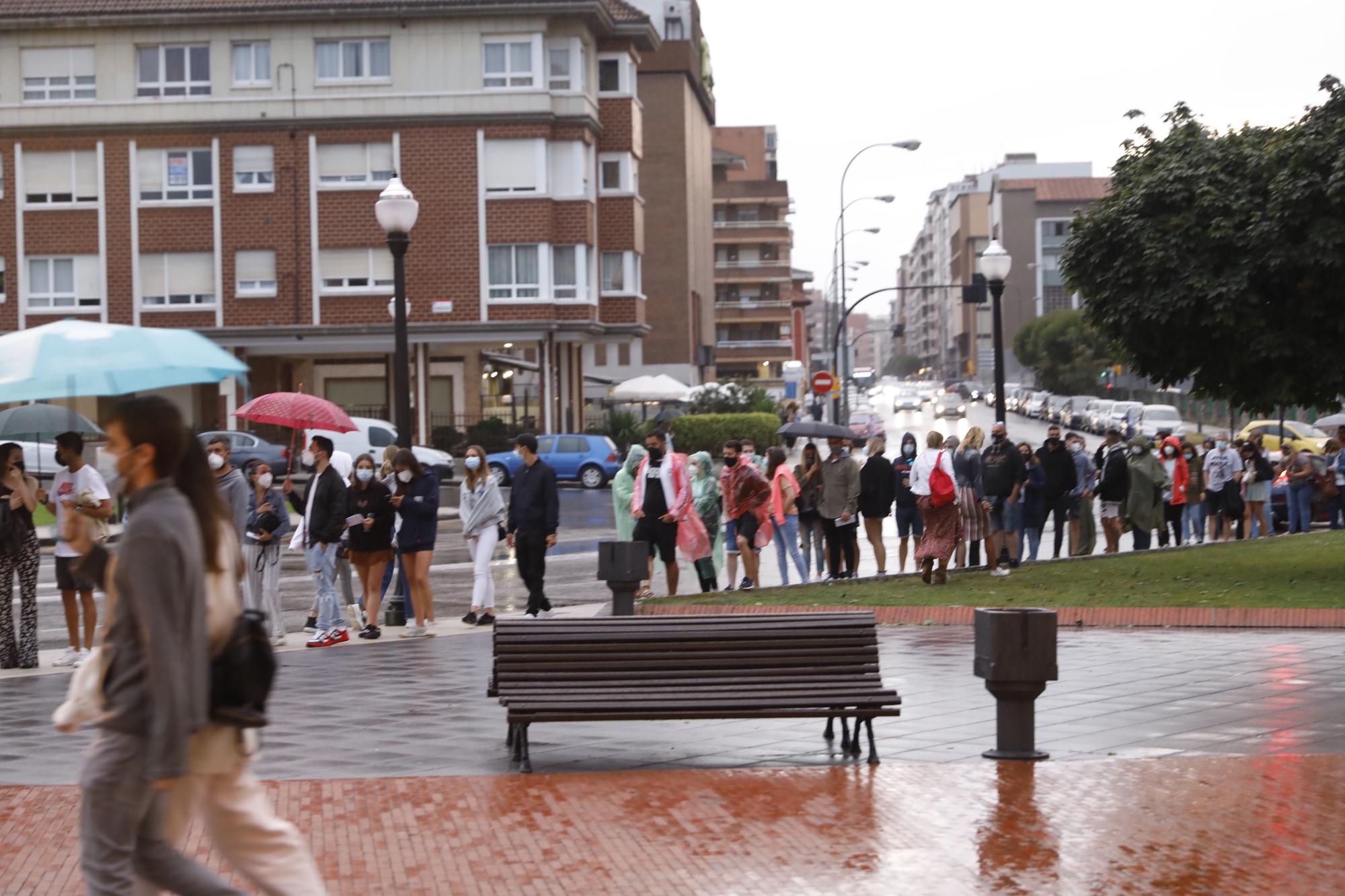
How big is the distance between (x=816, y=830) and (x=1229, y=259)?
12.8 m

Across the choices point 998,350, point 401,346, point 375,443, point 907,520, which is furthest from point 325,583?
point 375,443

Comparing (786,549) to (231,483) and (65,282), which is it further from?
(65,282)

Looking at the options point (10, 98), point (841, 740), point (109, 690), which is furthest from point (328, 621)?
point (10, 98)

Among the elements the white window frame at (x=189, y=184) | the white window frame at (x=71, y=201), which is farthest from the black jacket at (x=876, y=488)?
the white window frame at (x=71, y=201)

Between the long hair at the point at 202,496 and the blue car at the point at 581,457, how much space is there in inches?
1500

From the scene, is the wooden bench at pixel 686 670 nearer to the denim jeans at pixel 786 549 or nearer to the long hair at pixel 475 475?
the long hair at pixel 475 475

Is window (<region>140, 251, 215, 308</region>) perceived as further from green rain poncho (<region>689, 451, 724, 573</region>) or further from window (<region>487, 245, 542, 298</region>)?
green rain poncho (<region>689, 451, 724, 573</region>)

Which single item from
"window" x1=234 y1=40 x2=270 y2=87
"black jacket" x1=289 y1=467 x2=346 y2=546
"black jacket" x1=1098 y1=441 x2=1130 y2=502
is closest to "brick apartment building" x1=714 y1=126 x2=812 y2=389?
"window" x1=234 y1=40 x2=270 y2=87

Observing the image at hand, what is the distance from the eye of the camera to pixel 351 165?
4775 cm

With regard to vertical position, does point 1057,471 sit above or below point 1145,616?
above

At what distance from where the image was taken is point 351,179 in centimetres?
4781

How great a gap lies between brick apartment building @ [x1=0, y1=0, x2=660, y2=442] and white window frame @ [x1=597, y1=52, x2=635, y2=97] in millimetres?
4296

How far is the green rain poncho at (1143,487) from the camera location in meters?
22.7

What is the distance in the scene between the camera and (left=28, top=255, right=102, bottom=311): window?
4775 centimetres
